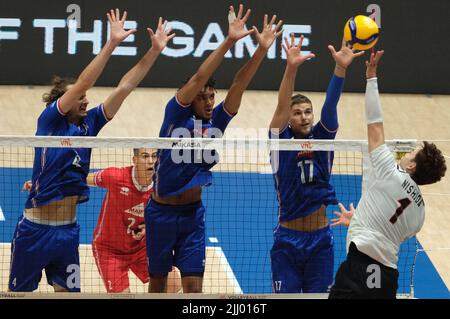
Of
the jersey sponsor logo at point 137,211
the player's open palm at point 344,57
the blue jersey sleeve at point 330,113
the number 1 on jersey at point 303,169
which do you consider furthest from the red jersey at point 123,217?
the player's open palm at point 344,57

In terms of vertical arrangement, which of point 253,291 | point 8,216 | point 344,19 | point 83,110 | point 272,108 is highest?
point 344,19

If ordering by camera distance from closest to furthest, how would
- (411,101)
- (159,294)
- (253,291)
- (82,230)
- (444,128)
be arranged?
(159,294), (253,291), (82,230), (444,128), (411,101)

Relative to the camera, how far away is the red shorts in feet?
38.8

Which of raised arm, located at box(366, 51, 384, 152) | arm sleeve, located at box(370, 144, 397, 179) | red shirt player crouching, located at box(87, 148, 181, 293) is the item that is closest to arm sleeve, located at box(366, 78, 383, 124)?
raised arm, located at box(366, 51, 384, 152)

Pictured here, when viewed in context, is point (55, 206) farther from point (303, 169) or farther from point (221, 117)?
point (303, 169)

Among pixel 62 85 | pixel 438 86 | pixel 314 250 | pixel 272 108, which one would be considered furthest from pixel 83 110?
pixel 438 86

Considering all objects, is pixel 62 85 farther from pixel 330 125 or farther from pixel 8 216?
pixel 8 216

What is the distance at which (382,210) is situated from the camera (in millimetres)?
9305

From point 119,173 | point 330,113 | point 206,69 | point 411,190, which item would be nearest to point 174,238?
point 119,173

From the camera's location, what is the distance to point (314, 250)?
35.9ft

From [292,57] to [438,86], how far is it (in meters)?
12.2

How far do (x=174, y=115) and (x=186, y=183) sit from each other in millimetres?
739

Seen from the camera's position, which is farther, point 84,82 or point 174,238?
point 174,238

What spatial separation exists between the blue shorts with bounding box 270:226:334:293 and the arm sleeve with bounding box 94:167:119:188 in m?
2.41
